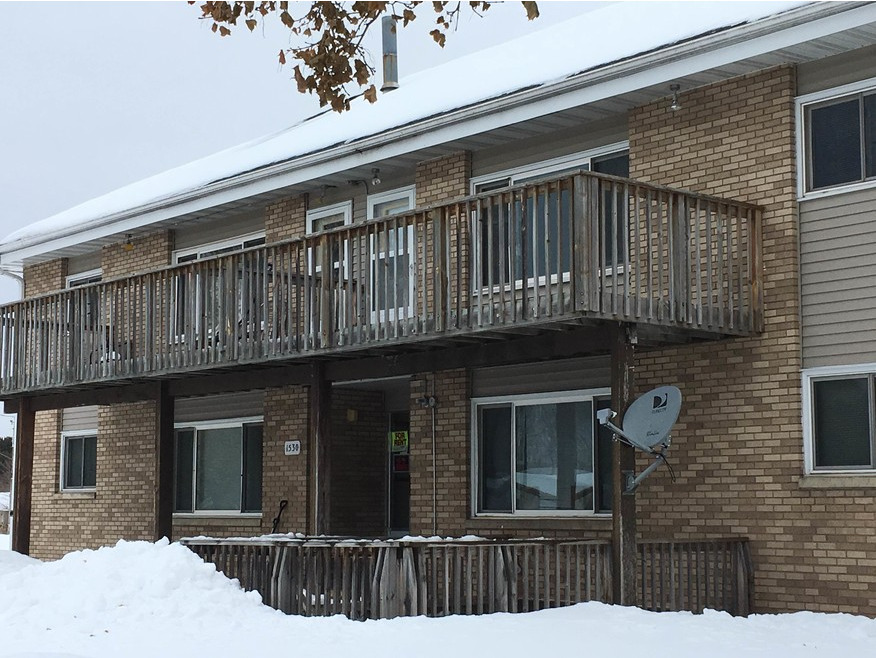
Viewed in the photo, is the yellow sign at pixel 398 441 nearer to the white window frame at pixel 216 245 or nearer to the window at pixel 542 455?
the window at pixel 542 455

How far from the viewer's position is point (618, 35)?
16.0 metres

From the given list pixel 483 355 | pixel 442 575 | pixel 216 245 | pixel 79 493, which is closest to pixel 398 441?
pixel 216 245

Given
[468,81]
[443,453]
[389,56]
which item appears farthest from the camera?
[389,56]

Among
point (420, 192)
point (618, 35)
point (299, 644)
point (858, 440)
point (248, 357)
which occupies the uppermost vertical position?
point (618, 35)

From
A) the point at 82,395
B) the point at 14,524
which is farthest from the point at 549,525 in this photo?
the point at 14,524

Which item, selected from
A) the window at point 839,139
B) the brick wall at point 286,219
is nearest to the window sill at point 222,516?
the brick wall at point 286,219

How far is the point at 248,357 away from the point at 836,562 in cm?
709

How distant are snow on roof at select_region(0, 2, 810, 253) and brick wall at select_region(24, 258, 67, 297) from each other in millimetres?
709

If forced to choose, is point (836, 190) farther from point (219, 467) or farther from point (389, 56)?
point (219, 467)

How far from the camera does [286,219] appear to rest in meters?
19.9

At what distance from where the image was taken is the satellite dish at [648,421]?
12852 mm

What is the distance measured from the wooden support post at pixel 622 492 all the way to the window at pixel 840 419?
75.7 inches

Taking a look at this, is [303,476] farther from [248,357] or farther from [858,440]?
[858,440]

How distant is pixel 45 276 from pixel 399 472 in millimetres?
8773
